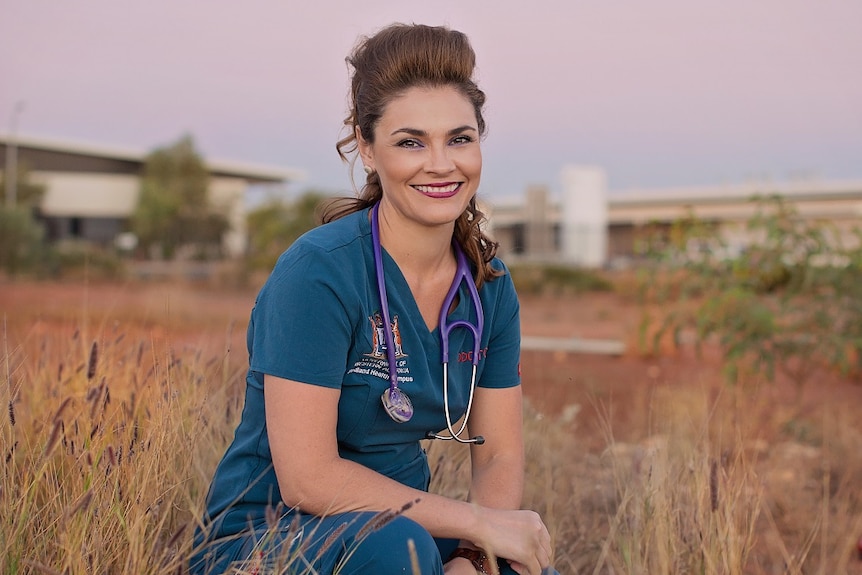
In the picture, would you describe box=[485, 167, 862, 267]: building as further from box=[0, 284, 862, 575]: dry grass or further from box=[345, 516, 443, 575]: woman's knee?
box=[345, 516, 443, 575]: woman's knee

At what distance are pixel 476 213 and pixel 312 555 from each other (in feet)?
3.51

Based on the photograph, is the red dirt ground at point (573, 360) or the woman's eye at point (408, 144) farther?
the red dirt ground at point (573, 360)

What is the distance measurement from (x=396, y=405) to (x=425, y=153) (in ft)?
2.13

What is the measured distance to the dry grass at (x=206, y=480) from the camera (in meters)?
2.03

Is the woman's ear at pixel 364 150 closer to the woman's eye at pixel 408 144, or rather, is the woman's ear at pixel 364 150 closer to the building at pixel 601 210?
the woman's eye at pixel 408 144

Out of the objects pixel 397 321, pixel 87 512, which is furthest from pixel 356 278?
pixel 87 512

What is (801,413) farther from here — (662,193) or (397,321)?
(662,193)

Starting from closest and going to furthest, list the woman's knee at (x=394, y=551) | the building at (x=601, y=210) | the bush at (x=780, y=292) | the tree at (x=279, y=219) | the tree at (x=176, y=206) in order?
the woman's knee at (x=394, y=551)
the bush at (x=780, y=292)
the tree at (x=279, y=219)
the building at (x=601, y=210)
the tree at (x=176, y=206)

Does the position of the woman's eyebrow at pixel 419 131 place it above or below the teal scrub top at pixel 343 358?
above

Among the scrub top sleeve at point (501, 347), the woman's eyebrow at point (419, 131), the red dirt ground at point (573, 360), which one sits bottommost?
the red dirt ground at point (573, 360)

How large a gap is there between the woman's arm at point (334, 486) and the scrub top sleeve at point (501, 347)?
0.51m

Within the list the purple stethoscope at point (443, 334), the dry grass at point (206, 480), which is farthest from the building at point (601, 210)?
the purple stethoscope at point (443, 334)

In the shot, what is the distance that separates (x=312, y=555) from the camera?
6.76 ft

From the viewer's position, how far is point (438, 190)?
239 cm
